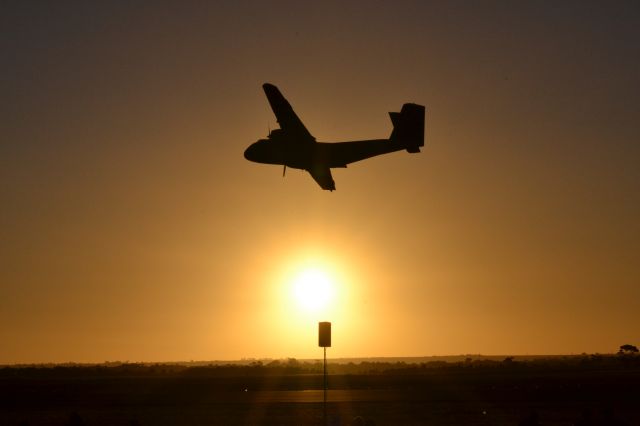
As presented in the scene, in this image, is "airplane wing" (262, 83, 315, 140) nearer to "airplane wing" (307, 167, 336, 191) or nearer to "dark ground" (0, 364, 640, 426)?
"airplane wing" (307, 167, 336, 191)

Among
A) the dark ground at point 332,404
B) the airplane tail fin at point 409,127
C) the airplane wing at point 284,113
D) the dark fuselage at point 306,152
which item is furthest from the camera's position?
the airplane tail fin at point 409,127

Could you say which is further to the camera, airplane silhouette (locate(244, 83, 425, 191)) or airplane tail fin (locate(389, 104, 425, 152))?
airplane tail fin (locate(389, 104, 425, 152))

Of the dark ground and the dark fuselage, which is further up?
the dark fuselage

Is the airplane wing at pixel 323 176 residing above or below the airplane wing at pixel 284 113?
below

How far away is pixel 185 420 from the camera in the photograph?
43.9m

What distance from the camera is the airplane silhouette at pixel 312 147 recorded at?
48.0m

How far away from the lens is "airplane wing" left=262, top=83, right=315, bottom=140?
49312 mm

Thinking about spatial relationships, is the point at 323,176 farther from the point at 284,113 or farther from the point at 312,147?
the point at 284,113

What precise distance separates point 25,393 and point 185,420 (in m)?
31.0

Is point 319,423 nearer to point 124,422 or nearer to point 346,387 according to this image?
point 124,422

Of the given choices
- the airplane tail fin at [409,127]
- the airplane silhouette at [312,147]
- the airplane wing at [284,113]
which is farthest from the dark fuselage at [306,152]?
the airplane tail fin at [409,127]

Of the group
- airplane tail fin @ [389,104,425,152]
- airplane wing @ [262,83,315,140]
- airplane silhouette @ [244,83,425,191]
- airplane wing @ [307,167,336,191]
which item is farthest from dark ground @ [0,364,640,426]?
airplane wing @ [262,83,315,140]

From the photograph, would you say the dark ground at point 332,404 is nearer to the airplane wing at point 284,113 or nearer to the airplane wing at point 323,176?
the airplane wing at point 323,176

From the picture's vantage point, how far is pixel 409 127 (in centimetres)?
5047
